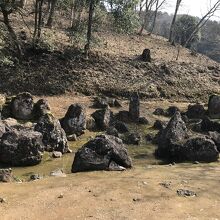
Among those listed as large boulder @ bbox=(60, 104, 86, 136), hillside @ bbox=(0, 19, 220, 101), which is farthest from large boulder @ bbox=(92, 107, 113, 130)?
hillside @ bbox=(0, 19, 220, 101)

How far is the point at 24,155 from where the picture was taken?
14750 mm

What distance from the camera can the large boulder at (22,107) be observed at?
21.5m

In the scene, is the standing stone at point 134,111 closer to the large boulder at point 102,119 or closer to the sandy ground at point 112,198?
the large boulder at point 102,119

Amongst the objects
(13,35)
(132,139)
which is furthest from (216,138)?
(13,35)

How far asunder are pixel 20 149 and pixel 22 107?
23.1 ft

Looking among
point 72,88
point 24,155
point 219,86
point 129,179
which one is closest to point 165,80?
point 219,86

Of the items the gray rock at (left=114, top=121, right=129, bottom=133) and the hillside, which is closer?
the gray rock at (left=114, top=121, right=129, bottom=133)

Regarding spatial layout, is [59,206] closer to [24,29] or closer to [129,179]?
[129,179]

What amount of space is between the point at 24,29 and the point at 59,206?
25.1 metres

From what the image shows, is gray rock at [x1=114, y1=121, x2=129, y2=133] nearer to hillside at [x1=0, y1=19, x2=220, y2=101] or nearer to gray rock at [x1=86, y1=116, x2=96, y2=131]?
gray rock at [x1=86, y1=116, x2=96, y2=131]

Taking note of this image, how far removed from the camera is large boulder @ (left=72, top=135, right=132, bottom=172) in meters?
13.4

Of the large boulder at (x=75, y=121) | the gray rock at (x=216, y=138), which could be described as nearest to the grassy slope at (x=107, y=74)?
the large boulder at (x=75, y=121)

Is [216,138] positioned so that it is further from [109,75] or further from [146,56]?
[146,56]

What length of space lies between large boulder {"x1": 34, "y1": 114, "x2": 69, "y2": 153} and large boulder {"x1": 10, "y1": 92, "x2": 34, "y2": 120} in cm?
451
